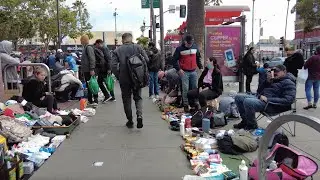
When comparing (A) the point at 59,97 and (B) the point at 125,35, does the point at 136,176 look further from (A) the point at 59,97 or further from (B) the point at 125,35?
(A) the point at 59,97

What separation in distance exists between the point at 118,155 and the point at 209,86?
11.1ft

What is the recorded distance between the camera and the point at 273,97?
6812 mm

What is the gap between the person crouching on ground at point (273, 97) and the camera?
261 inches

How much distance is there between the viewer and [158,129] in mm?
7559

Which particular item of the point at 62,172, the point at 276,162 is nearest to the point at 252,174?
the point at 276,162

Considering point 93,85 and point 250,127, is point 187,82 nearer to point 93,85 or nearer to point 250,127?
point 250,127

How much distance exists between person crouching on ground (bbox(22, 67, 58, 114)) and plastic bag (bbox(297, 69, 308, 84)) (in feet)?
18.6

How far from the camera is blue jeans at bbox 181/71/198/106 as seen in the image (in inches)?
354

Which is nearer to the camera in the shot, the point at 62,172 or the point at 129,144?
the point at 62,172

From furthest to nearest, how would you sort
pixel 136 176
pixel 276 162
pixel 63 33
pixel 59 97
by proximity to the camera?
pixel 63 33
pixel 59 97
pixel 136 176
pixel 276 162

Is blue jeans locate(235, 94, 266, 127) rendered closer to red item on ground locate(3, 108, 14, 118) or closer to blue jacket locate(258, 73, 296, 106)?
blue jacket locate(258, 73, 296, 106)

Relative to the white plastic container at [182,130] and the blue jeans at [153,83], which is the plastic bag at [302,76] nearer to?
the white plastic container at [182,130]

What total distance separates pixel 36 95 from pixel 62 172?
3340 millimetres

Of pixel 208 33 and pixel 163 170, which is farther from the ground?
pixel 208 33
